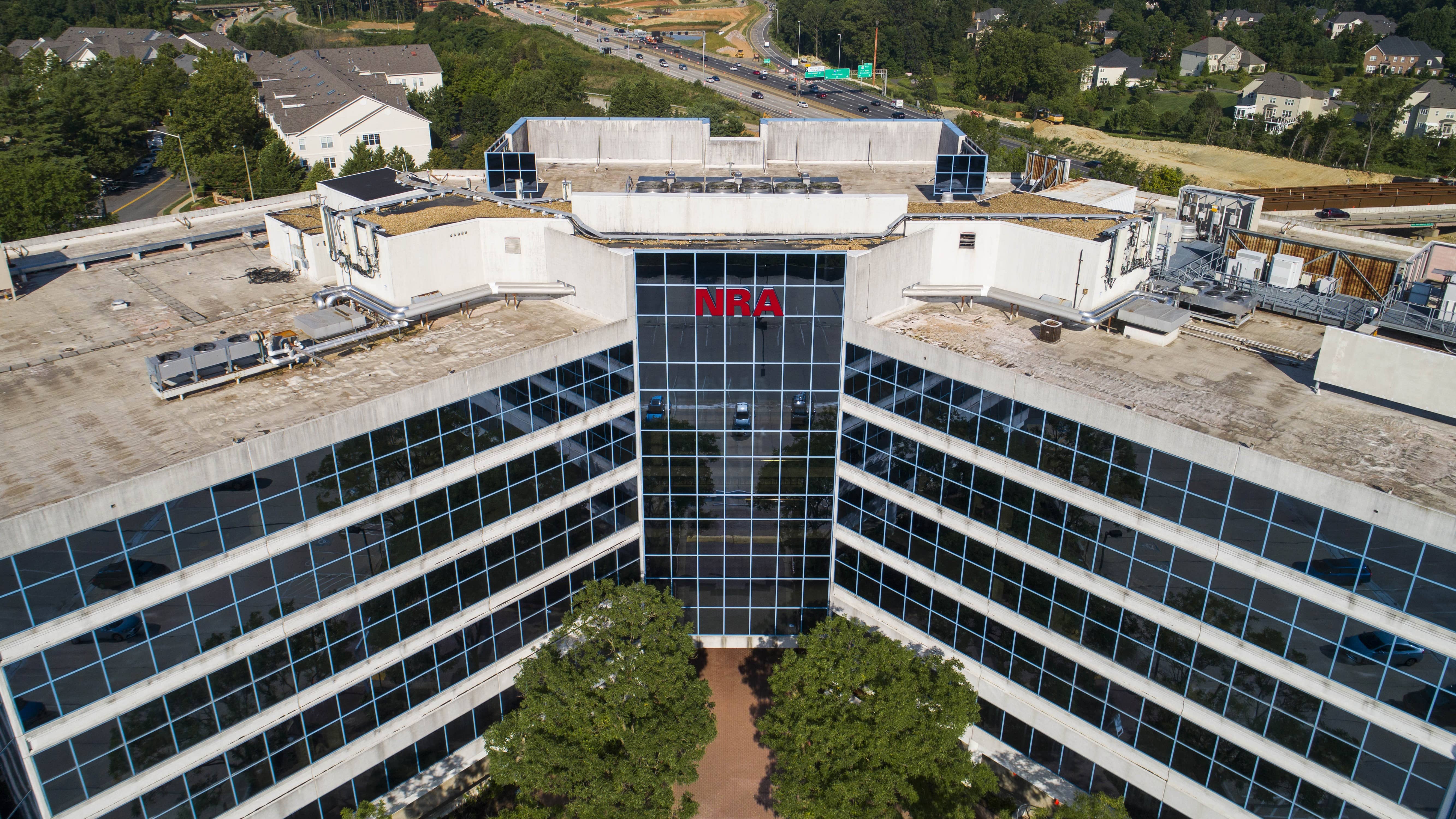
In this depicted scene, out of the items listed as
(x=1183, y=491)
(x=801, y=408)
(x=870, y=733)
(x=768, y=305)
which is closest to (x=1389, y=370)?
(x=1183, y=491)

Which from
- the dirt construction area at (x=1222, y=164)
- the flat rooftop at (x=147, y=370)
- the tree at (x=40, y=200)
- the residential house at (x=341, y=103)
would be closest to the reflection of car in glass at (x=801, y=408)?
the flat rooftop at (x=147, y=370)

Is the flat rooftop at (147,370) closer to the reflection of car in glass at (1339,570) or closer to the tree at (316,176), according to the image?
the reflection of car in glass at (1339,570)

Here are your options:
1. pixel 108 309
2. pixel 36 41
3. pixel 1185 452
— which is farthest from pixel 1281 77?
pixel 36 41

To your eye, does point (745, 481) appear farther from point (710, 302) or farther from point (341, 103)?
point (341, 103)

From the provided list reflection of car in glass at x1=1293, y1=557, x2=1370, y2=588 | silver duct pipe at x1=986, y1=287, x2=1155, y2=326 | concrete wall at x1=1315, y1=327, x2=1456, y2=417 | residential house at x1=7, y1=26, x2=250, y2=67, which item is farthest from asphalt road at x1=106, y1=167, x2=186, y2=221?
reflection of car in glass at x1=1293, y1=557, x2=1370, y2=588

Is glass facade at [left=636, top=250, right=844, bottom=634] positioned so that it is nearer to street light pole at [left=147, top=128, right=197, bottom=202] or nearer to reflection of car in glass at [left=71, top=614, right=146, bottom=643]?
reflection of car in glass at [left=71, top=614, right=146, bottom=643]

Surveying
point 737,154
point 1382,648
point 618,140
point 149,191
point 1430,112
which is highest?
point 618,140

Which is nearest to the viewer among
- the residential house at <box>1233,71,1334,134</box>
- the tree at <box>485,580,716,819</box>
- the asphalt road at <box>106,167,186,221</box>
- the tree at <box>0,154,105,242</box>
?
the tree at <box>485,580,716,819</box>
